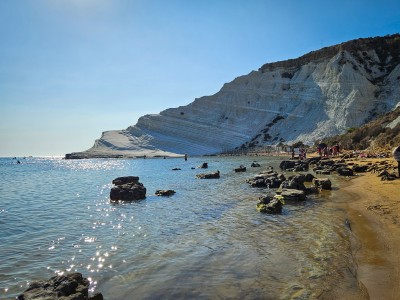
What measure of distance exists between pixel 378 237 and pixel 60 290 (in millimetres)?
8311

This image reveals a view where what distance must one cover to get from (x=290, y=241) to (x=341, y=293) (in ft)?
11.9

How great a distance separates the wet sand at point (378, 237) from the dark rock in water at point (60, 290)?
17.3ft

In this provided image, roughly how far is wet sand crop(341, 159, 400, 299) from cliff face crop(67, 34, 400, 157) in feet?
241

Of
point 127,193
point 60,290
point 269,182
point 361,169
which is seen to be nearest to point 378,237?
point 60,290

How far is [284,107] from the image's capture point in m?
106

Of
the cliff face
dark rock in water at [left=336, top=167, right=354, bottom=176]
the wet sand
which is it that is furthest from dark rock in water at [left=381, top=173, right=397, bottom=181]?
the cliff face

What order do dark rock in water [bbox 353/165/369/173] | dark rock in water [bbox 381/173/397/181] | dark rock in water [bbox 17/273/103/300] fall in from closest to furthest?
dark rock in water [bbox 17/273/103/300] < dark rock in water [bbox 381/173/397/181] < dark rock in water [bbox 353/165/369/173]

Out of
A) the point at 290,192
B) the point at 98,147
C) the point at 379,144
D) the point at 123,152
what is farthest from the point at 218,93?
the point at 290,192

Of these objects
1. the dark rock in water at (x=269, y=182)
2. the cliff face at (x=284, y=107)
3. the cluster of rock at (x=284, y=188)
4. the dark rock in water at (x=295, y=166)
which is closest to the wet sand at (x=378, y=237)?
the cluster of rock at (x=284, y=188)

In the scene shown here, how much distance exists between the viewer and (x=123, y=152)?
377ft

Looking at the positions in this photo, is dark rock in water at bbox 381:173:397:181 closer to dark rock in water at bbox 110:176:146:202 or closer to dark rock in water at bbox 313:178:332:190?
dark rock in water at bbox 313:178:332:190

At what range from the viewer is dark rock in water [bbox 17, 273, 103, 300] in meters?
6.01

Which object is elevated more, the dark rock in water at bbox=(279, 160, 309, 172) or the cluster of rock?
the dark rock in water at bbox=(279, 160, 309, 172)

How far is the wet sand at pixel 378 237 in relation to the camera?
6590 millimetres
